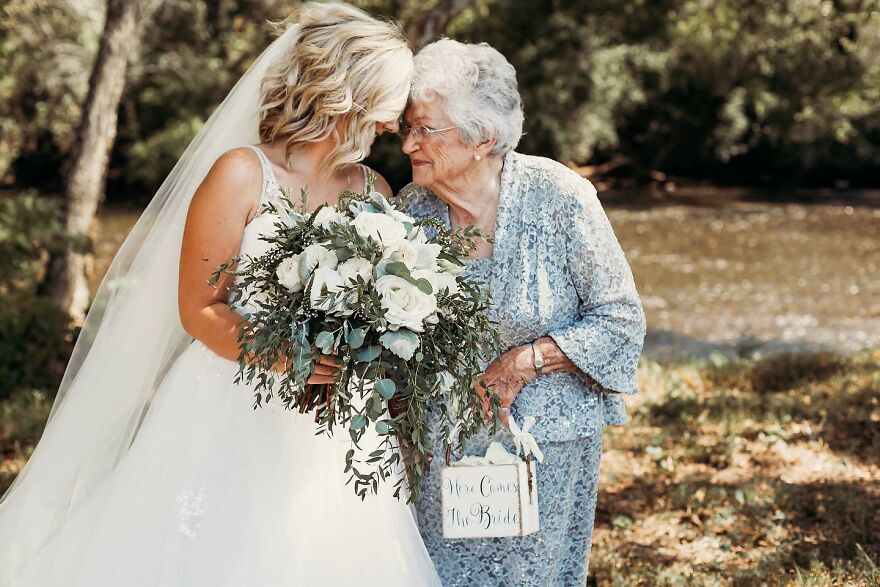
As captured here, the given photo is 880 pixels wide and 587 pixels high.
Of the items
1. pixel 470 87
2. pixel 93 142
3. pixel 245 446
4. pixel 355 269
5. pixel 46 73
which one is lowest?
pixel 245 446

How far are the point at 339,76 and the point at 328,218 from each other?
56 centimetres

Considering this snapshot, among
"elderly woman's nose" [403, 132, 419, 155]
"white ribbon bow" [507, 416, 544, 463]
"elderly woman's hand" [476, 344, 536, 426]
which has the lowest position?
"white ribbon bow" [507, 416, 544, 463]

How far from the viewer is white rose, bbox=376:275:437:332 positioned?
2410 mm

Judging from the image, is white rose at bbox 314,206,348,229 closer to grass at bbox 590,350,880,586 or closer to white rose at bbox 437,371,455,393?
white rose at bbox 437,371,455,393

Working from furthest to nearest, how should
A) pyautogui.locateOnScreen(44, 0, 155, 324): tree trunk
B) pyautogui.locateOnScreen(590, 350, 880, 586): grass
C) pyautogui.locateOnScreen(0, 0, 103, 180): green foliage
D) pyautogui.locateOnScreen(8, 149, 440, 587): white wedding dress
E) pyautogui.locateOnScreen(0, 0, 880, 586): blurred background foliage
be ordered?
pyautogui.locateOnScreen(0, 0, 103, 180): green foliage
pyautogui.locateOnScreen(44, 0, 155, 324): tree trunk
pyautogui.locateOnScreen(0, 0, 880, 586): blurred background foliage
pyautogui.locateOnScreen(590, 350, 880, 586): grass
pyautogui.locateOnScreen(8, 149, 440, 587): white wedding dress

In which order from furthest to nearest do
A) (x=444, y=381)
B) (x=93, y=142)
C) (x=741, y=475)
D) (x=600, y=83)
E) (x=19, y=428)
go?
(x=600, y=83) < (x=93, y=142) < (x=19, y=428) < (x=741, y=475) < (x=444, y=381)

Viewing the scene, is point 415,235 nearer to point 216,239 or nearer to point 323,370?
point 323,370

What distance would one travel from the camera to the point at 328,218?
2.52m

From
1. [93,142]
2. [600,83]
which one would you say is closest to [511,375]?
[93,142]

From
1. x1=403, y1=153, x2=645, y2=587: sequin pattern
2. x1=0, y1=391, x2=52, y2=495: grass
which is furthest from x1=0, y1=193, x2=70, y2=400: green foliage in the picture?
x1=403, y1=153, x2=645, y2=587: sequin pattern

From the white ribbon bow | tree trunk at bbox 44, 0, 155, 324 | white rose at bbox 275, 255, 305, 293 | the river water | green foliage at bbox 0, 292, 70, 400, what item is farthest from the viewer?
the river water

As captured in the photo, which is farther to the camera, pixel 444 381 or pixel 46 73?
pixel 46 73

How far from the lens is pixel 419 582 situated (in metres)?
2.98

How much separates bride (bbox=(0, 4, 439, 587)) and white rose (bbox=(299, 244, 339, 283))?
1.54 feet
